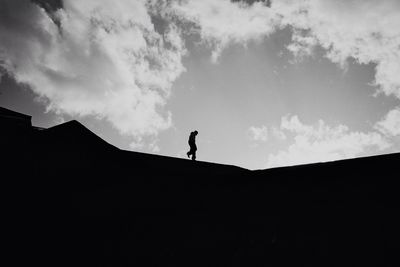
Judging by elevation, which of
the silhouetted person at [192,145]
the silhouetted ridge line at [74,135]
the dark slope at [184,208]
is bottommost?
the dark slope at [184,208]

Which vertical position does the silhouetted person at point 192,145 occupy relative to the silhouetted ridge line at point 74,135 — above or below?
above

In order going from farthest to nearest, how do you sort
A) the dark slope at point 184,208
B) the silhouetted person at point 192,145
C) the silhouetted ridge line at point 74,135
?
1. the silhouetted person at point 192,145
2. the silhouetted ridge line at point 74,135
3. the dark slope at point 184,208

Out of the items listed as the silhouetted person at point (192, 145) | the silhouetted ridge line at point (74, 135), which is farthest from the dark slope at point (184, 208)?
the silhouetted person at point (192, 145)

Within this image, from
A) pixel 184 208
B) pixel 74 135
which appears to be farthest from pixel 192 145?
pixel 74 135

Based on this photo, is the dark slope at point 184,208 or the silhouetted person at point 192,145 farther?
the silhouetted person at point 192,145

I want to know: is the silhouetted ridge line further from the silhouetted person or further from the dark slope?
the silhouetted person

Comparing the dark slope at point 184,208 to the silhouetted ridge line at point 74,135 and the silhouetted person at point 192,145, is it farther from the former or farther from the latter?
the silhouetted person at point 192,145

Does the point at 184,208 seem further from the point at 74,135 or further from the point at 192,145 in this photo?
the point at 192,145

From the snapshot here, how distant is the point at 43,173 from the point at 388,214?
26.1ft

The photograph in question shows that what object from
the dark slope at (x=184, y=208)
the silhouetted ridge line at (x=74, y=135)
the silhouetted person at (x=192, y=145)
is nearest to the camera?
the dark slope at (x=184, y=208)

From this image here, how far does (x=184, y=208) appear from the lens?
7.43 metres

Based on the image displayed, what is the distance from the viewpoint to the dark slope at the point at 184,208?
5.77m

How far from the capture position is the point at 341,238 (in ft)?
18.6

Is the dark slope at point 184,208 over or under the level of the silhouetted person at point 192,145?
→ under
